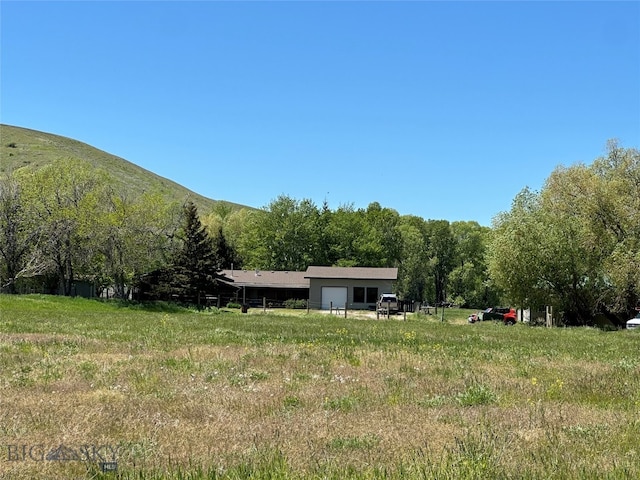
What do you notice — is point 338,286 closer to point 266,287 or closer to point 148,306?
point 266,287

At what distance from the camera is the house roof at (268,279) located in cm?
6328

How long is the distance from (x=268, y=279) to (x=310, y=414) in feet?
189

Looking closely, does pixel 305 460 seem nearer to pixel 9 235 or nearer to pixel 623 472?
pixel 623 472

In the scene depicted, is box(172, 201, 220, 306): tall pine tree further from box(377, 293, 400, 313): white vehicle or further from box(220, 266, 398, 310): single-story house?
box(377, 293, 400, 313): white vehicle

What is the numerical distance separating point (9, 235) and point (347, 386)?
41995 mm

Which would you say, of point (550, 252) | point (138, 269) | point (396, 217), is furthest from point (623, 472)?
point (396, 217)

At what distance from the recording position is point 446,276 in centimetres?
9194

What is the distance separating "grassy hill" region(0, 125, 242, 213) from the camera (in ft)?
409

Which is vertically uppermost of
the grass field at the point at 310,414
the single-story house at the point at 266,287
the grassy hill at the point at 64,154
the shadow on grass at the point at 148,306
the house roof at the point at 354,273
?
the grassy hill at the point at 64,154

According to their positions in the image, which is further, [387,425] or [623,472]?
[387,425]

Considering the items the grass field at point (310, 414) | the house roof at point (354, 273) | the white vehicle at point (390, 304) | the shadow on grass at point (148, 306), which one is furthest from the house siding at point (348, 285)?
the grass field at point (310, 414)

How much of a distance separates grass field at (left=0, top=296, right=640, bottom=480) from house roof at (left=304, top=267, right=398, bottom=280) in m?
44.3

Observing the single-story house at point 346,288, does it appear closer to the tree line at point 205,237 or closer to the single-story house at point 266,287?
the single-story house at point 266,287

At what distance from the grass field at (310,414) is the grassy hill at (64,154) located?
111540 millimetres
